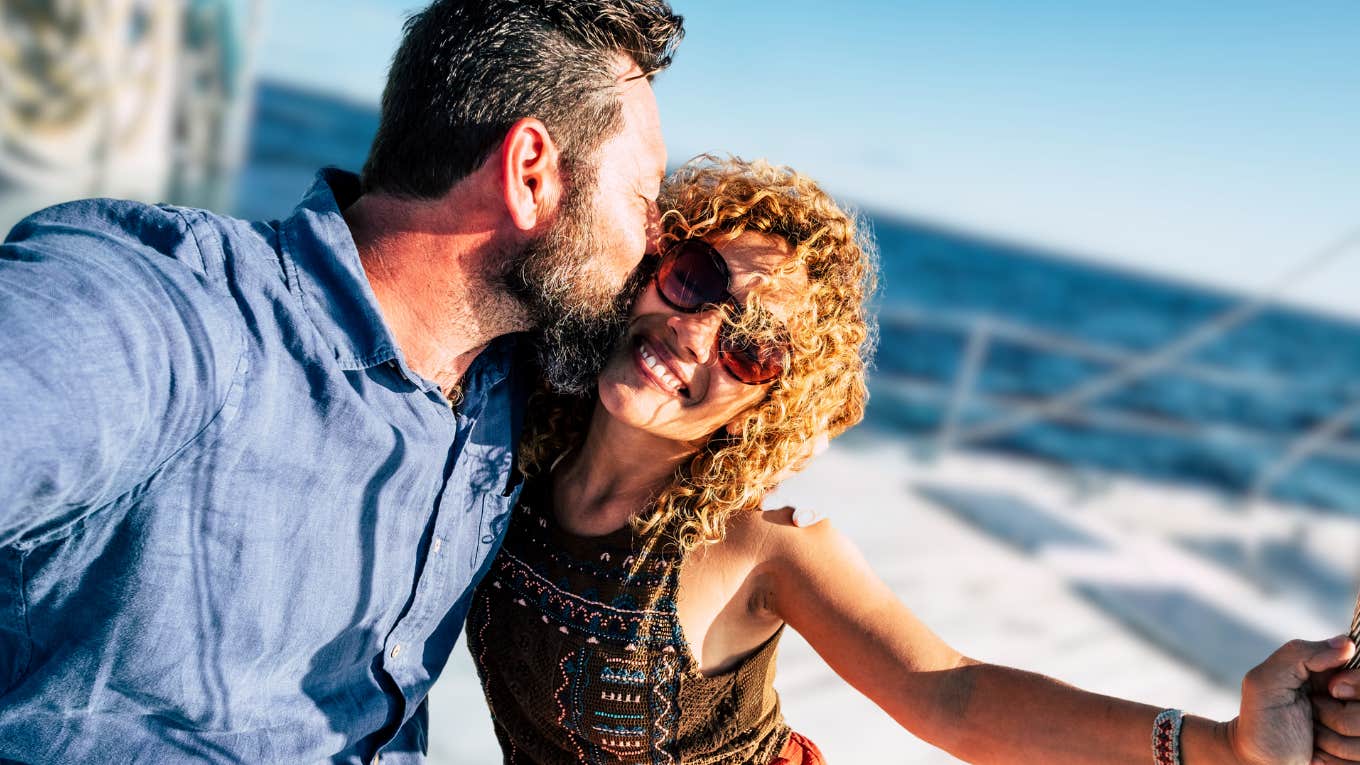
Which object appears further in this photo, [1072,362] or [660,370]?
[1072,362]

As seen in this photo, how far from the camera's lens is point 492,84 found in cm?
172

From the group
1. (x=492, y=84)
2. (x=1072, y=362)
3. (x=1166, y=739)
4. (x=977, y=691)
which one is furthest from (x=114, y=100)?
(x=1072, y=362)

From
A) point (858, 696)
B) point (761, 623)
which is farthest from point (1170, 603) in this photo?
point (761, 623)

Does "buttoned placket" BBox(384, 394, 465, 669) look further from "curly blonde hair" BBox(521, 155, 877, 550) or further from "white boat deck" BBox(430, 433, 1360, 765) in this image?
"white boat deck" BBox(430, 433, 1360, 765)

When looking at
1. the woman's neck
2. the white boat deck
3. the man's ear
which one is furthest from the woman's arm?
the white boat deck

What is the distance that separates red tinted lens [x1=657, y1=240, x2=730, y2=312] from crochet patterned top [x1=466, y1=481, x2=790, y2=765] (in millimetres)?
440

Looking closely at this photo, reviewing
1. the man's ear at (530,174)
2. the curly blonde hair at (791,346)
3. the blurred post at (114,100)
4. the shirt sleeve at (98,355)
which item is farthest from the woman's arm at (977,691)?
the blurred post at (114,100)

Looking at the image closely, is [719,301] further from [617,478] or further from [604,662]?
[604,662]

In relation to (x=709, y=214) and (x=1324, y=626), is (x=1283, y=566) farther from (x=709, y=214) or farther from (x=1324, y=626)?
(x=709, y=214)

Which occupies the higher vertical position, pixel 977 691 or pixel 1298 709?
pixel 1298 709

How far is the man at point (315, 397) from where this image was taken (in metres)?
1.22

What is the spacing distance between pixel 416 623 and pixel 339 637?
156 mm

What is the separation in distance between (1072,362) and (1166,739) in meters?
33.6

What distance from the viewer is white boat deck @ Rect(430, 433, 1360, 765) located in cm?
332
